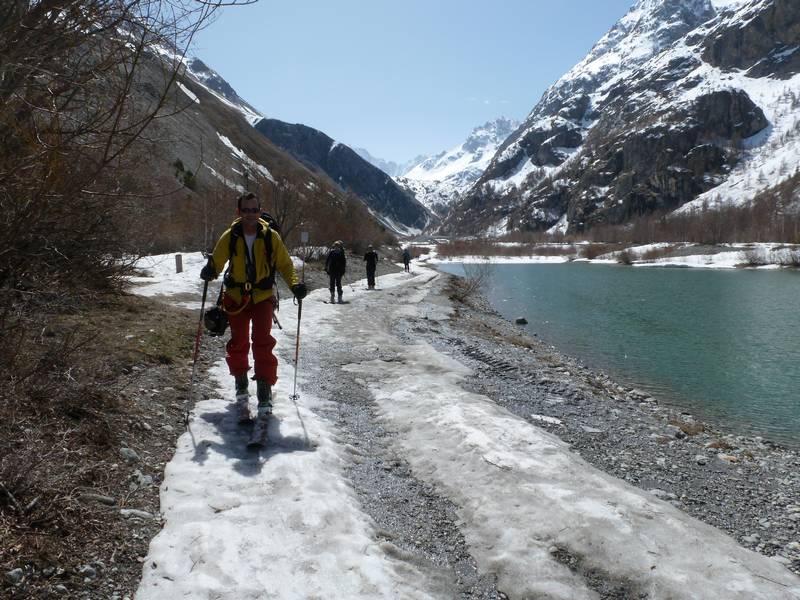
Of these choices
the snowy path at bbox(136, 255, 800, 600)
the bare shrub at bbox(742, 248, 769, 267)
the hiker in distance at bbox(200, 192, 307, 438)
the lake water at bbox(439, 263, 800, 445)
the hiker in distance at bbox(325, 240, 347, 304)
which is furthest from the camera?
the bare shrub at bbox(742, 248, 769, 267)

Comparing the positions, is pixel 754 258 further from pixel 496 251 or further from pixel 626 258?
pixel 496 251

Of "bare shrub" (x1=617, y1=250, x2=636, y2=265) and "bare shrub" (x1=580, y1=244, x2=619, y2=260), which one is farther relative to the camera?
"bare shrub" (x1=580, y1=244, x2=619, y2=260)

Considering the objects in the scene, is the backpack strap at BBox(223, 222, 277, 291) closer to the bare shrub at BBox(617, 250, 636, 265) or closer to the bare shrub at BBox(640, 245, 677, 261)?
the bare shrub at BBox(617, 250, 636, 265)

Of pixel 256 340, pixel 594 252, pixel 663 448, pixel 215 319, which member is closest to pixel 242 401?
pixel 256 340

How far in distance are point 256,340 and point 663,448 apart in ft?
21.2

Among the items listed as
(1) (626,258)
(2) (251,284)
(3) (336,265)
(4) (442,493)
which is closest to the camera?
(4) (442,493)

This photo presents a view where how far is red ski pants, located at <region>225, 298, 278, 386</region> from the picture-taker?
21.9ft

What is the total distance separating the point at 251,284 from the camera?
21.7 feet

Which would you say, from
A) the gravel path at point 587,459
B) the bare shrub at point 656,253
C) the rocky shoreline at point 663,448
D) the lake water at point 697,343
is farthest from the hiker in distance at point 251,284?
the bare shrub at point 656,253

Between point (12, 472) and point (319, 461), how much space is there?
2.83 m

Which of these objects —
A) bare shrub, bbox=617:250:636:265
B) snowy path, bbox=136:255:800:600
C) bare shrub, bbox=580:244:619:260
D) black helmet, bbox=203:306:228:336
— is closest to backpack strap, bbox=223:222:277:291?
black helmet, bbox=203:306:228:336

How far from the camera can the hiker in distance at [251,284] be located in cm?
664

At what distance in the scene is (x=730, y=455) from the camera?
867 centimetres

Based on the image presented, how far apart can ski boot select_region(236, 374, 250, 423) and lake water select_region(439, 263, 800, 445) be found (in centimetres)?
1053
